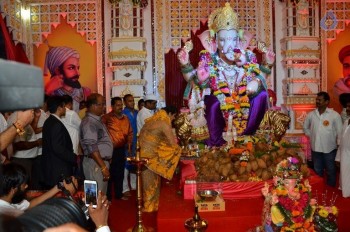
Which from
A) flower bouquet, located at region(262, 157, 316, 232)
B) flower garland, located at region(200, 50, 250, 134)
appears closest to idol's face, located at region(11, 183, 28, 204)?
flower bouquet, located at region(262, 157, 316, 232)

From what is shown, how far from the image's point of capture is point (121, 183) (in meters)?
5.84

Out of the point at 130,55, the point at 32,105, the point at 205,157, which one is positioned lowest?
the point at 205,157

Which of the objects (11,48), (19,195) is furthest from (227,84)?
(19,195)

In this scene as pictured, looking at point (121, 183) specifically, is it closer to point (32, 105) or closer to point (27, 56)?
point (27, 56)

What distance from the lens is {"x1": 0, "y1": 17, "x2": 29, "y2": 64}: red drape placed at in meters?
7.25

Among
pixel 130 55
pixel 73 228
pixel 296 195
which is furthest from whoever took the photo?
pixel 130 55

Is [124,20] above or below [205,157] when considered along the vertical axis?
above

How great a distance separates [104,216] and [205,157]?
3338 millimetres

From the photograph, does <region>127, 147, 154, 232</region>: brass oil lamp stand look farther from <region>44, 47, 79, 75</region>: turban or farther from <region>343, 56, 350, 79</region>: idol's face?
<region>343, 56, 350, 79</region>: idol's face

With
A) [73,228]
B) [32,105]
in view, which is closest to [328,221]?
[73,228]

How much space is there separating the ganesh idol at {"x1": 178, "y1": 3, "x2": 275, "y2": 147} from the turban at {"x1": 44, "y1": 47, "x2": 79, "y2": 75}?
265 cm

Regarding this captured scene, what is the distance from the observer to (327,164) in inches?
244

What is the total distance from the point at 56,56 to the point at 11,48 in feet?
4.72

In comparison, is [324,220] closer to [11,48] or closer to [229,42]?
[229,42]
